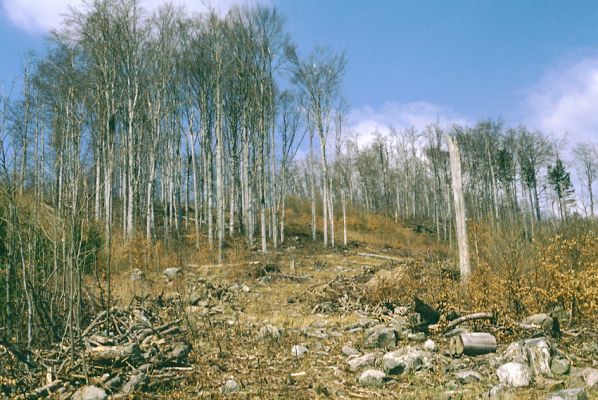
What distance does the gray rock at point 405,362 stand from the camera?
5445 millimetres

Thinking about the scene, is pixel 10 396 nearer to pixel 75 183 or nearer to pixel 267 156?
pixel 75 183

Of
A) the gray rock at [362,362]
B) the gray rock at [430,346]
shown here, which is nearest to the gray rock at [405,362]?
the gray rock at [362,362]

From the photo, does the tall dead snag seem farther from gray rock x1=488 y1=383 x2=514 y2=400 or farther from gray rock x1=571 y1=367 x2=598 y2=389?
gray rock x1=488 y1=383 x2=514 y2=400

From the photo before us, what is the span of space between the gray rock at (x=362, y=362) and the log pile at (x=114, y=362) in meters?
2.16

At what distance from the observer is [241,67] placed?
21578 mm

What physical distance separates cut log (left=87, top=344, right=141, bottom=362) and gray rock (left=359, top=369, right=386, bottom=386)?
2747mm

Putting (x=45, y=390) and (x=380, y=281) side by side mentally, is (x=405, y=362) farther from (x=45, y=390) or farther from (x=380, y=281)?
(x=380, y=281)

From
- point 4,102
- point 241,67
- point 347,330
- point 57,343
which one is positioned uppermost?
point 241,67

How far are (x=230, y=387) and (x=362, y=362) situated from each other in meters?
1.91

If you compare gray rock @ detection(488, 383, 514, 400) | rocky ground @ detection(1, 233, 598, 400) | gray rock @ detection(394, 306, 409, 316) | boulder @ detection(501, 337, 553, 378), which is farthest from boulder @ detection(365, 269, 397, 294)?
gray rock @ detection(488, 383, 514, 400)

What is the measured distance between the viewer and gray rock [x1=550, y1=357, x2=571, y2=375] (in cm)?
498

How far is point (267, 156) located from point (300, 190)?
94.3 ft

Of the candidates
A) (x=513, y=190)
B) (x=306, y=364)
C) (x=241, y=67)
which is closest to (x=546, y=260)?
(x=306, y=364)

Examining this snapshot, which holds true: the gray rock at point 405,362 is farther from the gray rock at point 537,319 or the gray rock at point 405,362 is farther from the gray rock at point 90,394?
the gray rock at point 90,394
